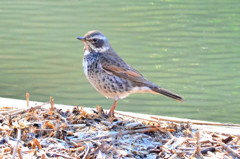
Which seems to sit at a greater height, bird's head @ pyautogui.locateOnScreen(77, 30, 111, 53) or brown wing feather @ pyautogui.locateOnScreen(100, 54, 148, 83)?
bird's head @ pyautogui.locateOnScreen(77, 30, 111, 53)

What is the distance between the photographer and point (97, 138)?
4953 mm

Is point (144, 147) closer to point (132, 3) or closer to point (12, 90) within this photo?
point (12, 90)

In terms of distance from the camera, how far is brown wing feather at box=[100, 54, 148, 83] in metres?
6.14

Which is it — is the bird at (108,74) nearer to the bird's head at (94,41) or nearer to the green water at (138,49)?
the bird's head at (94,41)

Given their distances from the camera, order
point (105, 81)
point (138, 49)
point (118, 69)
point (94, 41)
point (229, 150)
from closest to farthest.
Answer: point (229, 150)
point (105, 81)
point (118, 69)
point (94, 41)
point (138, 49)

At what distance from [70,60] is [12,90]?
2.03m

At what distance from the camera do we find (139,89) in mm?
6293

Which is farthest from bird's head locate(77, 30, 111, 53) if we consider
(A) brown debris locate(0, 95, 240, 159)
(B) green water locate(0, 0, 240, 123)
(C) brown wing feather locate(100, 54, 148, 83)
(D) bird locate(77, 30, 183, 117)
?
(B) green water locate(0, 0, 240, 123)

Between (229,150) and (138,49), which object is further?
(138,49)

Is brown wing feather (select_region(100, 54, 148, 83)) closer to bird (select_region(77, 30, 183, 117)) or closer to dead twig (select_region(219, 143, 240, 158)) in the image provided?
bird (select_region(77, 30, 183, 117))

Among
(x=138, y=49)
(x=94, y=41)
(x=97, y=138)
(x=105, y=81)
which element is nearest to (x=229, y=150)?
(x=97, y=138)

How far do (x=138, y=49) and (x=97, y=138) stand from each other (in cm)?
697

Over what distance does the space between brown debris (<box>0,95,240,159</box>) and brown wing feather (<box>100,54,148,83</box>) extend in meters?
0.73

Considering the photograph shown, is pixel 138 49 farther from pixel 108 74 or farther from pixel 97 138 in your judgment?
pixel 97 138
